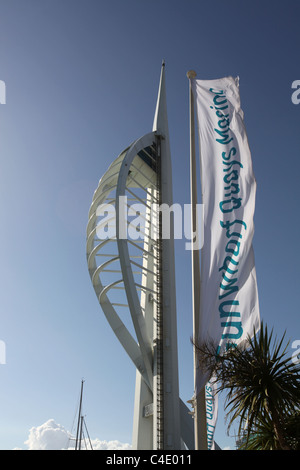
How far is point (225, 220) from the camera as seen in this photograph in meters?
14.5

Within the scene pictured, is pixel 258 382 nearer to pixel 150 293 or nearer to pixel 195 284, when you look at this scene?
pixel 195 284

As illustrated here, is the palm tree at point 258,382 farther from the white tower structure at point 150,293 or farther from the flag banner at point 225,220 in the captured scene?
the white tower structure at point 150,293

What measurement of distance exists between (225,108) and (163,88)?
1804cm

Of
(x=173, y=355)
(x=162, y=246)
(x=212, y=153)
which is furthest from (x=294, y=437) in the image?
(x=162, y=246)

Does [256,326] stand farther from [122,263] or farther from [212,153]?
[122,263]

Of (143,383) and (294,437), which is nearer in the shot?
(294,437)

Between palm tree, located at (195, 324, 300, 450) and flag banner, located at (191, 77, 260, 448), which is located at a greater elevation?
flag banner, located at (191, 77, 260, 448)

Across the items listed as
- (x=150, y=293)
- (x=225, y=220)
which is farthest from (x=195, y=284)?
(x=150, y=293)

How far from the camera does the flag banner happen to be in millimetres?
12625

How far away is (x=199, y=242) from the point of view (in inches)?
570

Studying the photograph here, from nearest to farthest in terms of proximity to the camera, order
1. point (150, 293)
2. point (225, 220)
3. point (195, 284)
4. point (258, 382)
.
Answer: point (258, 382) → point (195, 284) → point (225, 220) → point (150, 293)

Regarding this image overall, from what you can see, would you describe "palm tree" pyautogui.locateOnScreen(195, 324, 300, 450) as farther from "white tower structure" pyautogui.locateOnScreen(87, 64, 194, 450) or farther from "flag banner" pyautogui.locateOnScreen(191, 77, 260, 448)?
"white tower structure" pyautogui.locateOnScreen(87, 64, 194, 450)

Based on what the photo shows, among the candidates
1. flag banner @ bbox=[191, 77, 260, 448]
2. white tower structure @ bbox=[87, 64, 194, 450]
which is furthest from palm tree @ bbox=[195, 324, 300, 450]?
white tower structure @ bbox=[87, 64, 194, 450]

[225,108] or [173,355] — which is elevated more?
[225,108]
